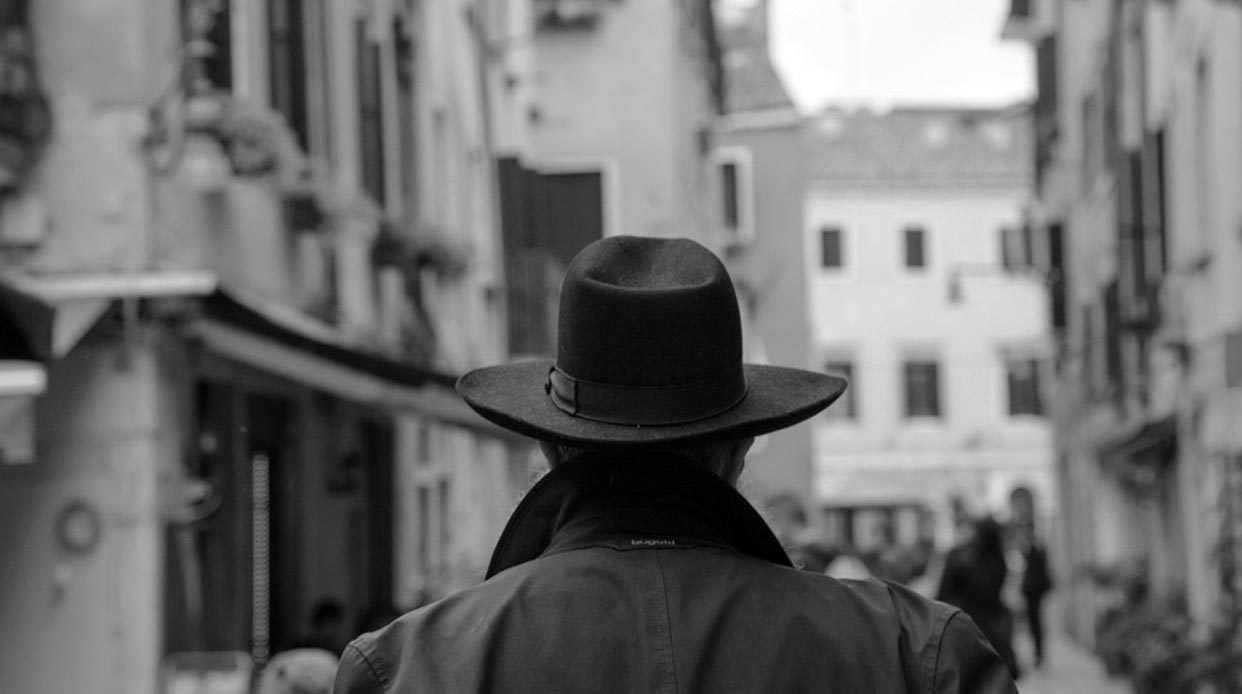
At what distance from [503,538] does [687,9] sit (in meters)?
32.3

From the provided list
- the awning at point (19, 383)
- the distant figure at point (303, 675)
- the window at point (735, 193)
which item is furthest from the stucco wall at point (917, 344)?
the distant figure at point (303, 675)

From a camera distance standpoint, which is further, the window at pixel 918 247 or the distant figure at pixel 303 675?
the window at pixel 918 247

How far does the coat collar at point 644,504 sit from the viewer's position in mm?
3143

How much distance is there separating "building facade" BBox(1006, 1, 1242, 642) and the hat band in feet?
32.9

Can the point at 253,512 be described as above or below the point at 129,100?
below

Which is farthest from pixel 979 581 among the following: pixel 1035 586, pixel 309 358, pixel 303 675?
pixel 1035 586

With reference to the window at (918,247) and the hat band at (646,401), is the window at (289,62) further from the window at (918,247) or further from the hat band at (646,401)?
the window at (918,247)

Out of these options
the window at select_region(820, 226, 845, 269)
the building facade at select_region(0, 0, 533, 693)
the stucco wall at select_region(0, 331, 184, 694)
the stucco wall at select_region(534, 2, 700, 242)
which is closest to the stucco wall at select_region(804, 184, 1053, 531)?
the window at select_region(820, 226, 845, 269)

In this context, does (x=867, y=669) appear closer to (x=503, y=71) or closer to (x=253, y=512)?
(x=253, y=512)

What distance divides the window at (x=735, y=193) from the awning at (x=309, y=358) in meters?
27.4

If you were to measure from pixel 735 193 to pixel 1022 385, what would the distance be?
1473 centimetres

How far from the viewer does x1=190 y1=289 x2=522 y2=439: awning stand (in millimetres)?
10898

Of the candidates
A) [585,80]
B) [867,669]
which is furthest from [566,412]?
[585,80]

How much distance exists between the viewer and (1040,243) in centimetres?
3039
